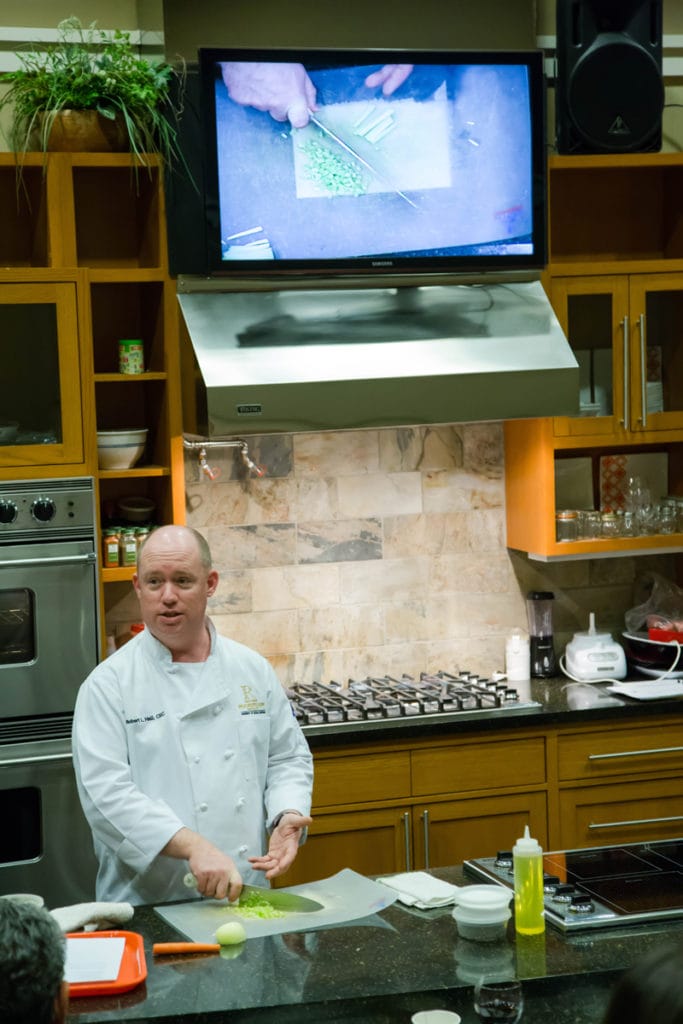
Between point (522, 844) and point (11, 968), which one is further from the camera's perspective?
point (522, 844)

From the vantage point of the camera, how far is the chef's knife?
110 inches

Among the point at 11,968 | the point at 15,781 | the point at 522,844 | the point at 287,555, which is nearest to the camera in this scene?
the point at 11,968

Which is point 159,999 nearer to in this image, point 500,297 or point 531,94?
point 500,297

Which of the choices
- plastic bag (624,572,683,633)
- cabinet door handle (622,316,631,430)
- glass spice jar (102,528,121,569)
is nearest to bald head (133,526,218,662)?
glass spice jar (102,528,121,569)

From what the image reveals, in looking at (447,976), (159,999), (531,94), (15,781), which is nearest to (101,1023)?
(159,999)

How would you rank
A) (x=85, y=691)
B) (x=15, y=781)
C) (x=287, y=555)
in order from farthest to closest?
(x=287, y=555) → (x=15, y=781) → (x=85, y=691)

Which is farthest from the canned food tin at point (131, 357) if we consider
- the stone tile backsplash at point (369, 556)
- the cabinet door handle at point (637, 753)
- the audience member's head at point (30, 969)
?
the audience member's head at point (30, 969)

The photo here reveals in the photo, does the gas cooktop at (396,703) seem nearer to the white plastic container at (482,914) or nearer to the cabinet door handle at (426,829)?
the cabinet door handle at (426,829)

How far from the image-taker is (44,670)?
4148 mm

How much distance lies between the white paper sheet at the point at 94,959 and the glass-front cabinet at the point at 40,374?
6.18ft

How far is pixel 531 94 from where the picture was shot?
14.9 feet

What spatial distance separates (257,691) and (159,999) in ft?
3.43

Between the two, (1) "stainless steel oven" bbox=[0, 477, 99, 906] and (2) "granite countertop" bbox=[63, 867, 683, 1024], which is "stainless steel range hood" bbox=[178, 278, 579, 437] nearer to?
(1) "stainless steel oven" bbox=[0, 477, 99, 906]

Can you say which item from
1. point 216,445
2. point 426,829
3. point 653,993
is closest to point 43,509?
point 216,445
